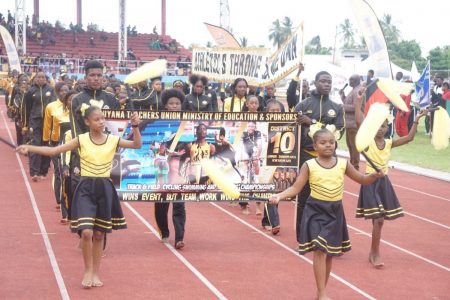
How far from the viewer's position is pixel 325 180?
7055 mm

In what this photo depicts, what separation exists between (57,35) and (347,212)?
46349 millimetres

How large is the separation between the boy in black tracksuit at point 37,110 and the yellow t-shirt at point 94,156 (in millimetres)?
7536

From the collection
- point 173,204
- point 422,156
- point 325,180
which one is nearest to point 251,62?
point 173,204

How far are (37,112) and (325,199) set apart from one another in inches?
351

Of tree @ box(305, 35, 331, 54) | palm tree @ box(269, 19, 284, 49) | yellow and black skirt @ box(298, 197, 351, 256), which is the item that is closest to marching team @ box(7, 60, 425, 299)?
yellow and black skirt @ box(298, 197, 351, 256)

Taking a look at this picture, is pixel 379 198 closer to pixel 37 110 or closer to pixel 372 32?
pixel 372 32

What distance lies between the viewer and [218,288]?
734 centimetres

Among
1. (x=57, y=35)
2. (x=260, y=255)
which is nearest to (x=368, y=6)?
(x=260, y=255)

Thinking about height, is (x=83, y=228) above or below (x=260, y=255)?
above

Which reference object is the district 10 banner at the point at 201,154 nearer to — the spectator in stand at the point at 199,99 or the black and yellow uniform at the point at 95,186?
the black and yellow uniform at the point at 95,186

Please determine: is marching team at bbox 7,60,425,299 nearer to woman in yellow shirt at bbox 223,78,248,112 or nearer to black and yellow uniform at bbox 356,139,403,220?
black and yellow uniform at bbox 356,139,403,220

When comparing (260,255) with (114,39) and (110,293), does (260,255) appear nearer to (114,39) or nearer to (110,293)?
(110,293)

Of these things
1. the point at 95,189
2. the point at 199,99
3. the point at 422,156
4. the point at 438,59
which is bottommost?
the point at 422,156

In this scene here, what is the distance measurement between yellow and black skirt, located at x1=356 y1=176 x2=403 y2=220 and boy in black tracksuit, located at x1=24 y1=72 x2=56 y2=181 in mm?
7854
